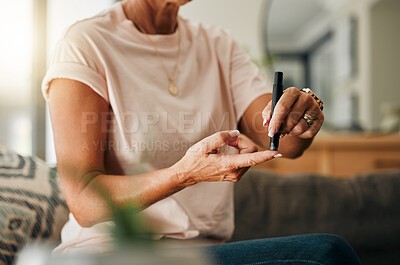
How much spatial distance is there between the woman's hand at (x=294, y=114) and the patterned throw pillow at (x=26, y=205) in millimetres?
489

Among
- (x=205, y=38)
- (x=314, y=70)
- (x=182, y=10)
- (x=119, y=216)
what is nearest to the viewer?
(x=119, y=216)

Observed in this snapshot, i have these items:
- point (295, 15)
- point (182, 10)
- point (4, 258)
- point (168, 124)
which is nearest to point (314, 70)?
point (295, 15)

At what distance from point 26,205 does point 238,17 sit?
1.41 m

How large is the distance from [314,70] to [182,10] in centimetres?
77

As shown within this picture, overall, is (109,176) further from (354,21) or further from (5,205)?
(354,21)

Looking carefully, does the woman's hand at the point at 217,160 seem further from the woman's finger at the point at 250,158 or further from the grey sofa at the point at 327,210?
the grey sofa at the point at 327,210

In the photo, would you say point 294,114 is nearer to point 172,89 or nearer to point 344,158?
point 172,89

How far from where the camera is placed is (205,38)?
2.78ft

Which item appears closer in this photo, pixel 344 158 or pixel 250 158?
pixel 250 158

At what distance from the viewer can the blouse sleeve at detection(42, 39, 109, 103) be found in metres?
0.64

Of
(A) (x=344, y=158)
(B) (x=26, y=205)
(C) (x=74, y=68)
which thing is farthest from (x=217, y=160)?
(A) (x=344, y=158)

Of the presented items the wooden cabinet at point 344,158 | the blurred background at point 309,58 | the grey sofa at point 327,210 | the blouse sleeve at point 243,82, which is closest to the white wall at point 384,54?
the blurred background at point 309,58

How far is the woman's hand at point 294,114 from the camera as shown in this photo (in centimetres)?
56

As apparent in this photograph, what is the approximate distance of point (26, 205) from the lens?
2.71ft
